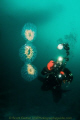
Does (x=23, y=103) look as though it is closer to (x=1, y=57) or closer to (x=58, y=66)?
(x=58, y=66)

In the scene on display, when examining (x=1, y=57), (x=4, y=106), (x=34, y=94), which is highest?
(x=1, y=57)

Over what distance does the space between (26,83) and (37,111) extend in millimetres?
2329

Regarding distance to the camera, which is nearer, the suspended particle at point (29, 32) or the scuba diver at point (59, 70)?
the scuba diver at point (59, 70)

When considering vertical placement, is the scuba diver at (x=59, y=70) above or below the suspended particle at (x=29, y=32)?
below

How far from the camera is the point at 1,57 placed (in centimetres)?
1080

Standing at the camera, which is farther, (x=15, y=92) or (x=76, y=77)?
(x=76, y=77)

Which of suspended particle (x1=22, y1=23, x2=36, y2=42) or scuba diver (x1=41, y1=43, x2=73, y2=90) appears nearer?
scuba diver (x1=41, y1=43, x2=73, y2=90)

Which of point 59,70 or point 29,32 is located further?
point 29,32

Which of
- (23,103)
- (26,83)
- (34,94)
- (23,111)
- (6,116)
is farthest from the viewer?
(26,83)

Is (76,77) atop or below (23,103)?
atop

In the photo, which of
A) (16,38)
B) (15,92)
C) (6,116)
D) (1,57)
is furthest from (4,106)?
(16,38)

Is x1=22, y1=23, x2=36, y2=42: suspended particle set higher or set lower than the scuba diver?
higher

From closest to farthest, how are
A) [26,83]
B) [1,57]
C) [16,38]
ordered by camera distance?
[26,83]
[1,57]
[16,38]

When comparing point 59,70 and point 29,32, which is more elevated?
point 29,32
